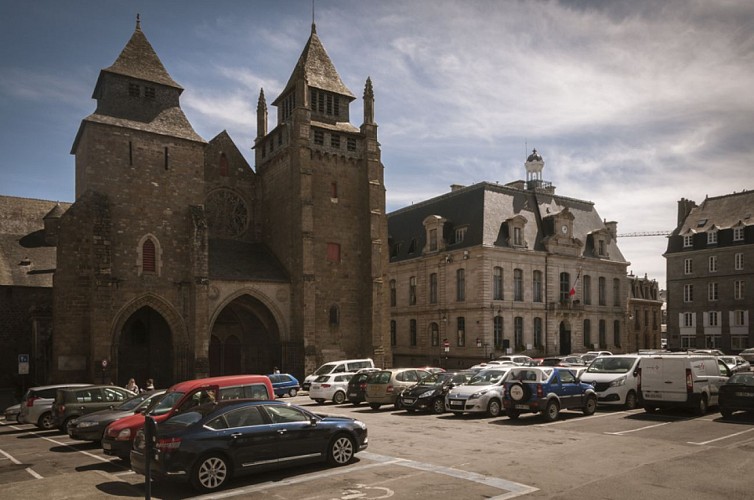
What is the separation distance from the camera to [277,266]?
37.9 m

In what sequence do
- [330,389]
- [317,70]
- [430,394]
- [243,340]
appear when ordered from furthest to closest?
Answer: [317,70], [243,340], [330,389], [430,394]

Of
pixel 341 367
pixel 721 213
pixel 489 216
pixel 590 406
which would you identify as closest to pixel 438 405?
pixel 590 406

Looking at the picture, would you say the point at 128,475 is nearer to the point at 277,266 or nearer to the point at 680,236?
the point at 277,266

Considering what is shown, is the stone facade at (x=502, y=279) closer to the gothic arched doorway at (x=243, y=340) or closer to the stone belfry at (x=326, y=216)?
the stone belfry at (x=326, y=216)

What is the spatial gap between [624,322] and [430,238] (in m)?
20.2

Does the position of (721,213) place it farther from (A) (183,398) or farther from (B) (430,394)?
(A) (183,398)

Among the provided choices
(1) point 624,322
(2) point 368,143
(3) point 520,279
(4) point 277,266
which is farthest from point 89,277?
(1) point 624,322

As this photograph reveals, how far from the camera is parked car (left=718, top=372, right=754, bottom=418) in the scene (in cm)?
1703

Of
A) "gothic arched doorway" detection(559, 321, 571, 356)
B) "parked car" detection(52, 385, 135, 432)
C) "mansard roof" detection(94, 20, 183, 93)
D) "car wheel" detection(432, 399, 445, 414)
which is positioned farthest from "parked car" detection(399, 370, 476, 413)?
"gothic arched doorway" detection(559, 321, 571, 356)

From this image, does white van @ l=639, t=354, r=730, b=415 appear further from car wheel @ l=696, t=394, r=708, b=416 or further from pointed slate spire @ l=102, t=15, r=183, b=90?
pointed slate spire @ l=102, t=15, r=183, b=90

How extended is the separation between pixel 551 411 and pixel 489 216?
30502mm

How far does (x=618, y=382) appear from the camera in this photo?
20.3 metres

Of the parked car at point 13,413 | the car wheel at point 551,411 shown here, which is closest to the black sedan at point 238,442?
the car wheel at point 551,411

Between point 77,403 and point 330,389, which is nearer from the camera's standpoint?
point 77,403
